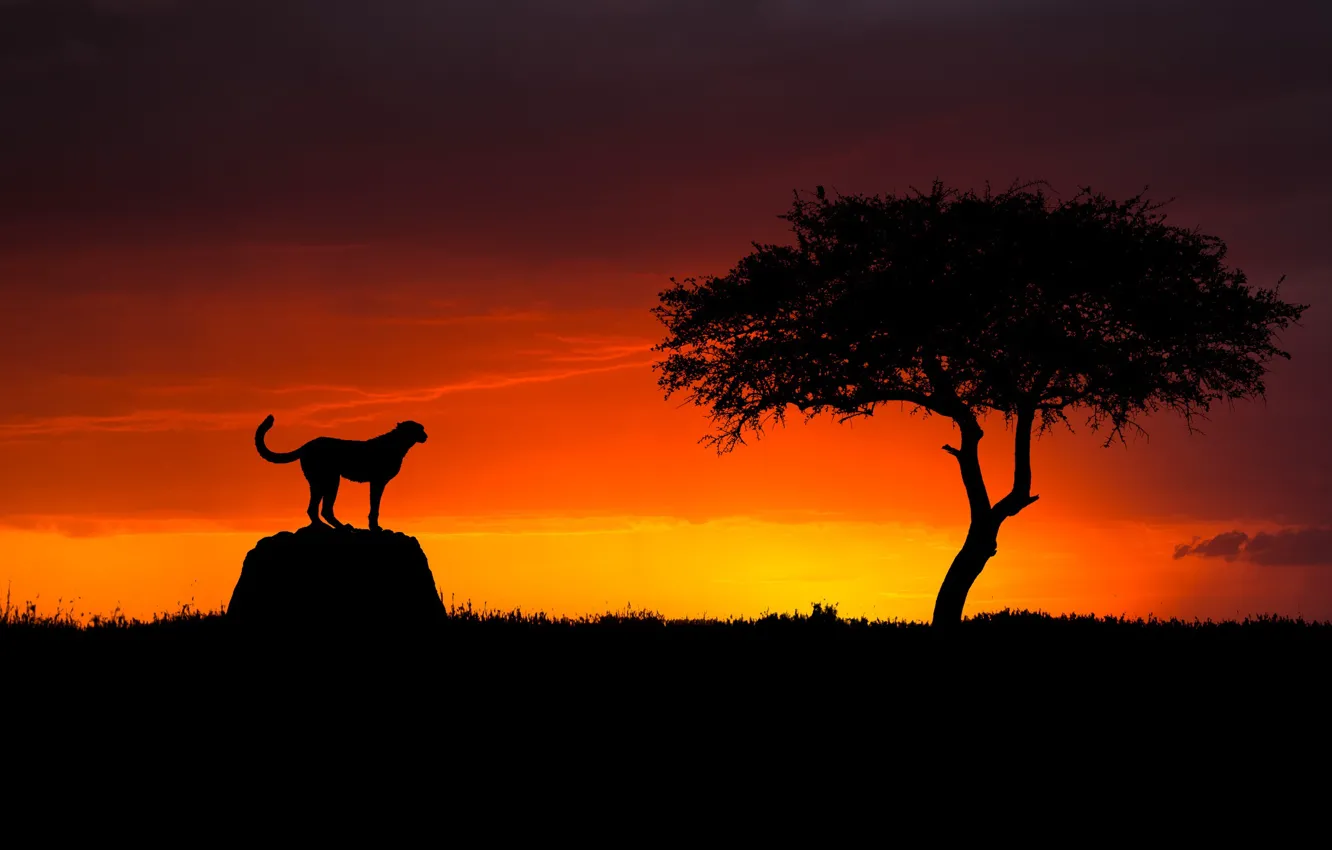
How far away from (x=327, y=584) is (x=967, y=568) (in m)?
14.9

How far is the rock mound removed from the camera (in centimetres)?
2055

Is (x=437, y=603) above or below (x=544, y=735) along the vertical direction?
above

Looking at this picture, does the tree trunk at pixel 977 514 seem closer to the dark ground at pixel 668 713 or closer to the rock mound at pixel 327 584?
the dark ground at pixel 668 713

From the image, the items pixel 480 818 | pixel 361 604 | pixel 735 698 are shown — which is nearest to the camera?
pixel 480 818

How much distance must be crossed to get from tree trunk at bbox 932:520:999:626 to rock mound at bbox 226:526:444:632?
13.0 metres

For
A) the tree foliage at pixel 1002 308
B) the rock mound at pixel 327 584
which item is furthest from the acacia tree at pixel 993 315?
the rock mound at pixel 327 584

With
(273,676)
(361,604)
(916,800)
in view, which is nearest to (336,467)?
(361,604)

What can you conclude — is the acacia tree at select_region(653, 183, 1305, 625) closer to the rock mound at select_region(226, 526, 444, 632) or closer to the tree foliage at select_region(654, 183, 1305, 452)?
the tree foliage at select_region(654, 183, 1305, 452)

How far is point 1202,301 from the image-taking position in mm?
28609

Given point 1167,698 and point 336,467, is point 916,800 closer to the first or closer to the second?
point 1167,698

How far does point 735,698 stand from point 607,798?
17.3ft

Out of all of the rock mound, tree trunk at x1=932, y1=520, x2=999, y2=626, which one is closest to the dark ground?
the rock mound

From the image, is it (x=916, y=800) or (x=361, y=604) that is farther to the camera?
(x=361, y=604)

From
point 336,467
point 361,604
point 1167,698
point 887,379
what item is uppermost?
point 887,379
